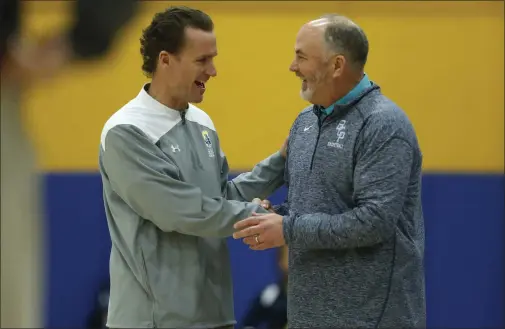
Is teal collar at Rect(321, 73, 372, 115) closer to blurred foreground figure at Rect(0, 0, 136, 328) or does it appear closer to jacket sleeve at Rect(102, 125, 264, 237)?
jacket sleeve at Rect(102, 125, 264, 237)

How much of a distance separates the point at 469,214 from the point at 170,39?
3.73 meters

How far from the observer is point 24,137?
6.00ft

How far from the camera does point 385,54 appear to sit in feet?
21.1

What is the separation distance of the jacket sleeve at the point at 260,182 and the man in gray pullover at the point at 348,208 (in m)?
0.46

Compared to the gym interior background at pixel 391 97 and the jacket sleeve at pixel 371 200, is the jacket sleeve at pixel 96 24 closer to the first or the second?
the jacket sleeve at pixel 371 200

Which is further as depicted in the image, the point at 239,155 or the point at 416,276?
the point at 239,155

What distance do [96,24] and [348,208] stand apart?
1.79 metres

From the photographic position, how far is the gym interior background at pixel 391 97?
636cm

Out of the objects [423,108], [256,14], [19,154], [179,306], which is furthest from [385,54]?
[19,154]

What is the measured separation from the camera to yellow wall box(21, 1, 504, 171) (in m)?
6.36

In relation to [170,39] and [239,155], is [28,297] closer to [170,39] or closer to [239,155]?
[170,39]

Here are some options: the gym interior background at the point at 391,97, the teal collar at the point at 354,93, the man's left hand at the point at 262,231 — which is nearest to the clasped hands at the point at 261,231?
the man's left hand at the point at 262,231

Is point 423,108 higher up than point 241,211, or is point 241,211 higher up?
point 423,108

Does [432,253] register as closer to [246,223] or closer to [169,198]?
[246,223]
